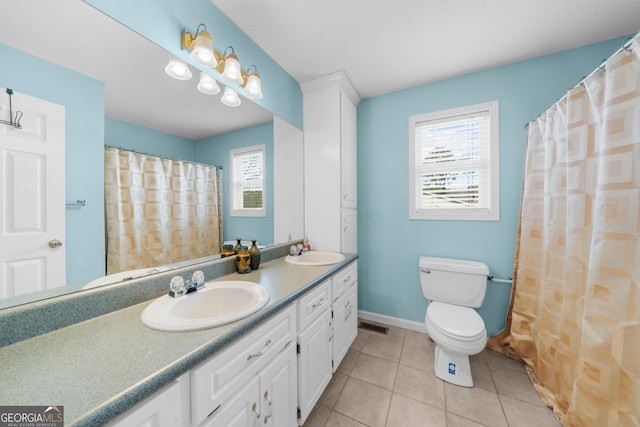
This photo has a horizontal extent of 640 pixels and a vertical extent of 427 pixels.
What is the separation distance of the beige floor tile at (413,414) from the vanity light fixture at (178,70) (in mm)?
2197

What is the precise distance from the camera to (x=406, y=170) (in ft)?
7.32

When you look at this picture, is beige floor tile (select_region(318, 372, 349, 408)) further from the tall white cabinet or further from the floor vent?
the tall white cabinet

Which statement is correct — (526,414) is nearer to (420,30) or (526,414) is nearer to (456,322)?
(456,322)

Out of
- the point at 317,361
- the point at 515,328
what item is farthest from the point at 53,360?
the point at 515,328

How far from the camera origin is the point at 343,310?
5.55 ft

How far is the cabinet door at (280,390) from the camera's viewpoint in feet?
3.02

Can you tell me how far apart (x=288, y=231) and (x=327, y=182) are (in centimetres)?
57

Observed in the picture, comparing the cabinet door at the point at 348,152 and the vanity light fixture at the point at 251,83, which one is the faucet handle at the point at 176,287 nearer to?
the vanity light fixture at the point at 251,83

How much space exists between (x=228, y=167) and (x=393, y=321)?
6.96ft

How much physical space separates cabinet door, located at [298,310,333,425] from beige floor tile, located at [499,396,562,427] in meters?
1.08

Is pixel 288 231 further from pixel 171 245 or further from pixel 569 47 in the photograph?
pixel 569 47

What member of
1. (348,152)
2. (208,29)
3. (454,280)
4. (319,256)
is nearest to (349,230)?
(319,256)

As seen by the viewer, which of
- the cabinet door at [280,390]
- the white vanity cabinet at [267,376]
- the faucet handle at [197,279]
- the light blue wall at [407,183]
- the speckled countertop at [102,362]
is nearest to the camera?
the speckled countertop at [102,362]

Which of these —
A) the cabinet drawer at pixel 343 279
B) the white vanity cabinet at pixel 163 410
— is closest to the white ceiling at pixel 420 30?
the cabinet drawer at pixel 343 279
